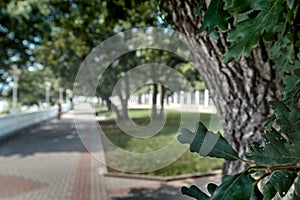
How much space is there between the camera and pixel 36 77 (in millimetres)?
35562

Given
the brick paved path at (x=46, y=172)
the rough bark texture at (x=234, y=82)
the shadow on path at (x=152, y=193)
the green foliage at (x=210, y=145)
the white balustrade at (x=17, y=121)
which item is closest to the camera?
the green foliage at (x=210, y=145)

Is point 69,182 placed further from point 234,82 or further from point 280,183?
point 280,183

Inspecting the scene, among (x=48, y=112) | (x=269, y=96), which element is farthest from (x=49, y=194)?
(x=48, y=112)

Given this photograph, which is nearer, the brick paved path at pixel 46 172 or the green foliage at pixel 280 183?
the green foliage at pixel 280 183

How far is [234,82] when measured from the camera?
1.92m

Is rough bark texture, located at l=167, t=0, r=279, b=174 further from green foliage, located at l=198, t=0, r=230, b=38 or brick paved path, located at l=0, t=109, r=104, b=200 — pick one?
brick paved path, located at l=0, t=109, r=104, b=200

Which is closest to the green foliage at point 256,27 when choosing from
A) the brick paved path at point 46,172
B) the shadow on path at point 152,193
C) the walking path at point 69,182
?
the walking path at point 69,182

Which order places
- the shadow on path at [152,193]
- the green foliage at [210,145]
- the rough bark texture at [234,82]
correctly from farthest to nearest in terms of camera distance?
the shadow on path at [152,193] < the rough bark texture at [234,82] < the green foliage at [210,145]

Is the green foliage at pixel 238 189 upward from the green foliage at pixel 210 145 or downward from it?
downward

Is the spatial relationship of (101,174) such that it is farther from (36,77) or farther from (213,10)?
(36,77)

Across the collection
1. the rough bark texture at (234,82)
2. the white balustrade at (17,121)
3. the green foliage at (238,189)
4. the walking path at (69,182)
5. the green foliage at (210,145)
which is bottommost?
the walking path at (69,182)

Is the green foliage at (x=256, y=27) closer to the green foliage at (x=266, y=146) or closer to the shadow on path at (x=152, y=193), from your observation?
the green foliage at (x=266, y=146)

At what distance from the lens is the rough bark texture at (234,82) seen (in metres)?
1.82

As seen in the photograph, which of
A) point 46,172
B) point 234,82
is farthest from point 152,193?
point 234,82
